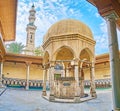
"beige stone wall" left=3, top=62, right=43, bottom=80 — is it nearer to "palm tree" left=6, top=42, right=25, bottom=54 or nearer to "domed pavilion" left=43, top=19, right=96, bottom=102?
"domed pavilion" left=43, top=19, right=96, bottom=102

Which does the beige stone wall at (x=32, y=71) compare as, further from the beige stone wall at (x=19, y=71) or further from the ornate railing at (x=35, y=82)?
the ornate railing at (x=35, y=82)

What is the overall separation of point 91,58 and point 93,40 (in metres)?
1.34

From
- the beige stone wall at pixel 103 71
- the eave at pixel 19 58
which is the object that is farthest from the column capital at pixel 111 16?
the eave at pixel 19 58

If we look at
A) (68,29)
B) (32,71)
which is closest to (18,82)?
(32,71)

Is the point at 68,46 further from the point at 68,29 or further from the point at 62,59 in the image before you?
the point at 62,59

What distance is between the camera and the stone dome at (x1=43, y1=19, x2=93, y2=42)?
1105cm

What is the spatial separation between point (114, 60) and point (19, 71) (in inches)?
723

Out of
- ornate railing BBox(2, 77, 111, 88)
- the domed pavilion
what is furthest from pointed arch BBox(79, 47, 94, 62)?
ornate railing BBox(2, 77, 111, 88)

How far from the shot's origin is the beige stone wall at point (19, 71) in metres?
21.1

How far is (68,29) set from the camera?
1116 cm

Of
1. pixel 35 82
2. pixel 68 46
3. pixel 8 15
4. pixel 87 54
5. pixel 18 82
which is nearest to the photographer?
pixel 68 46

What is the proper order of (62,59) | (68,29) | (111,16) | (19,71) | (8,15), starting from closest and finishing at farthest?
(111,16) < (68,29) < (8,15) < (62,59) < (19,71)

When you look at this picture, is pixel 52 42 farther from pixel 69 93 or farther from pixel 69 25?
pixel 69 93

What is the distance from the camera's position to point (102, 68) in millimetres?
20500
